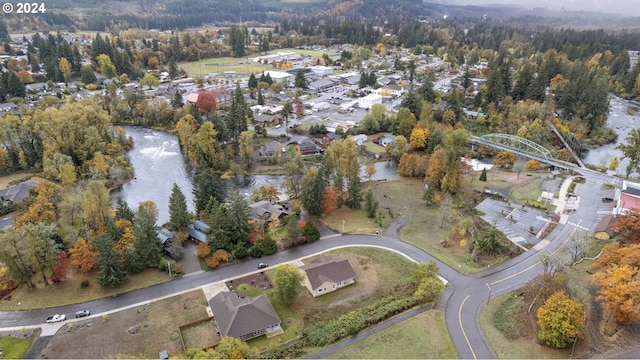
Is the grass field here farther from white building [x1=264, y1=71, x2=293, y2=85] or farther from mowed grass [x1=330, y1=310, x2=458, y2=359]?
mowed grass [x1=330, y1=310, x2=458, y2=359]

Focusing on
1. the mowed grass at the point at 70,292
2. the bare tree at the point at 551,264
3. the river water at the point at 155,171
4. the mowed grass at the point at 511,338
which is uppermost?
the bare tree at the point at 551,264

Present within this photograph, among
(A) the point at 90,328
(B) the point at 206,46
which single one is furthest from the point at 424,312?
(B) the point at 206,46

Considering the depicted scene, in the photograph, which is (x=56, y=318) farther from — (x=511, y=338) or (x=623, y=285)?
(x=623, y=285)

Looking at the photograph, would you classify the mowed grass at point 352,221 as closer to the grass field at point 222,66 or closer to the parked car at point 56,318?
the parked car at point 56,318

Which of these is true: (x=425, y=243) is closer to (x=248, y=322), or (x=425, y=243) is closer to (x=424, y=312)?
(x=424, y=312)

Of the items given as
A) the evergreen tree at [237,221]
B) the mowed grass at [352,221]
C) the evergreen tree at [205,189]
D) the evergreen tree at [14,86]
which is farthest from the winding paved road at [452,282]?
the evergreen tree at [14,86]

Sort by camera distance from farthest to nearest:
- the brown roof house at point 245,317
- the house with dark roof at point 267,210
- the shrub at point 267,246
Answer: the house with dark roof at point 267,210, the shrub at point 267,246, the brown roof house at point 245,317
